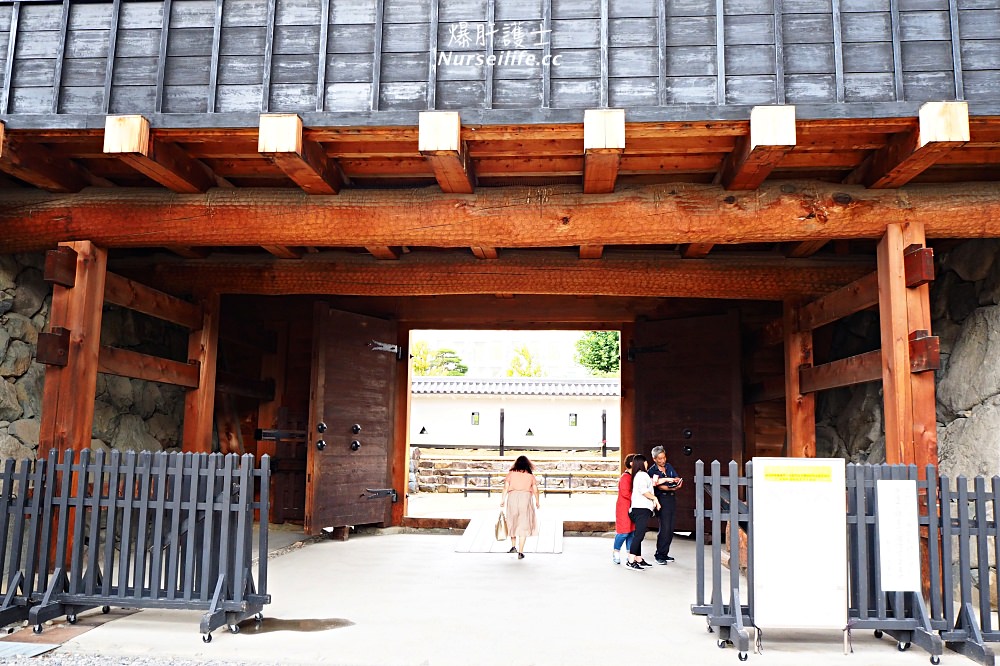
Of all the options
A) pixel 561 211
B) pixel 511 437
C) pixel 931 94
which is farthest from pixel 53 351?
pixel 511 437

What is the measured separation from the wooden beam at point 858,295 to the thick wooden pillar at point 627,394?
2.95 m

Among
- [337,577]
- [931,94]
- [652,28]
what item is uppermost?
[652,28]

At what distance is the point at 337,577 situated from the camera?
6.82m

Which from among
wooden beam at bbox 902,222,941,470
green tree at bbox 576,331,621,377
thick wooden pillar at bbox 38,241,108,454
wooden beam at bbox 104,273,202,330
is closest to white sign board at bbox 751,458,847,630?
wooden beam at bbox 902,222,941,470

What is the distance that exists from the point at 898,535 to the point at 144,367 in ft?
20.3

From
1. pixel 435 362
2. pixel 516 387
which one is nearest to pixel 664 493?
pixel 516 387

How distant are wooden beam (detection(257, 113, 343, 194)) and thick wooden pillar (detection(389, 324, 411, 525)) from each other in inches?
202

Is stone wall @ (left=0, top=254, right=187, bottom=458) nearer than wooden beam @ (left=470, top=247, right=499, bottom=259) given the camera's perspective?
Yes

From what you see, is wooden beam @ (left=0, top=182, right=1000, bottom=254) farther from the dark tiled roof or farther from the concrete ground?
the dark tiled roof

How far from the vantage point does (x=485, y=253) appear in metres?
7.45

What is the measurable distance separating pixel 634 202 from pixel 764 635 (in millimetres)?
3164

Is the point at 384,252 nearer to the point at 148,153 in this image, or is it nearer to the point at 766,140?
the point at 148,153

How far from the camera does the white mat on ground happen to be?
336 inches

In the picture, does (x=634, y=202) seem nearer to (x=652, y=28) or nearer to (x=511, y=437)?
(x=652, y=28)
